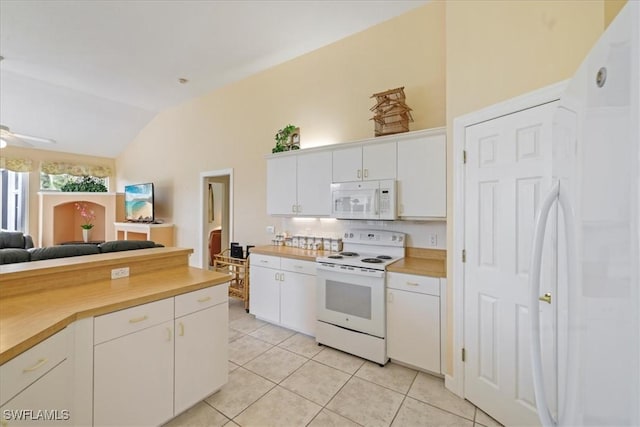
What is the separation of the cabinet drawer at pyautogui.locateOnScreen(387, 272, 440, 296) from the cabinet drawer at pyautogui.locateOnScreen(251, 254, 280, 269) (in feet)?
4.62

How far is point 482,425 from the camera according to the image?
1.81 metres

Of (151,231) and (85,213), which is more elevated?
(85,213)

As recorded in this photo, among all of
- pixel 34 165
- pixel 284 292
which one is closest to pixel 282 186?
pixel 284 292

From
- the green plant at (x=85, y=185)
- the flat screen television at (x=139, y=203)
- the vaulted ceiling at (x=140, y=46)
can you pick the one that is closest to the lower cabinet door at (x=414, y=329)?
the vaulted ceiling at (x=140, y=46)

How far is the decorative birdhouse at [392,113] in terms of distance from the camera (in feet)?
Answer: 9.07

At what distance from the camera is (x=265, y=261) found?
340cm

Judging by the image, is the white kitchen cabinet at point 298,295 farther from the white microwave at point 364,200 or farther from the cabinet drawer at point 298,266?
the white microwave at point 364,200

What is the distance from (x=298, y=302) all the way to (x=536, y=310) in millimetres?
A: 2532

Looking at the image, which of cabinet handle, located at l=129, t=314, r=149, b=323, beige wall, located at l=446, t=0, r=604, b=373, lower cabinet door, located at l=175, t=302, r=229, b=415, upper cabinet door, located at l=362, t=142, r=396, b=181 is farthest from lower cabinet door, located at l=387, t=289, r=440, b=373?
cabinet handle, located at l=129, t=314, r=149, b=323

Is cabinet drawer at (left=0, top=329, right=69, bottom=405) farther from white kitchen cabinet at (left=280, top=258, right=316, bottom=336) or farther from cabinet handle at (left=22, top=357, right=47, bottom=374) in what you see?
white kitchen cabinet at (left=280, top=258, right=316, bottom=336)

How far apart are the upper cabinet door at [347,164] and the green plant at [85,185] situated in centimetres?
685

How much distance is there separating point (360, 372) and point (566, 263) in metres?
2.13

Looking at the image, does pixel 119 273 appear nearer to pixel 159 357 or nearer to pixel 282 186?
pixel 159 357

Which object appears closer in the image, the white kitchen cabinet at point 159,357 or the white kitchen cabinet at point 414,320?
the white kitchen cabinet at point 159,357
